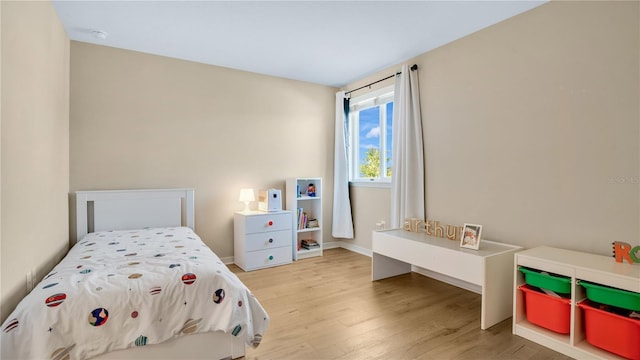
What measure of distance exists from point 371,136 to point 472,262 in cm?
234

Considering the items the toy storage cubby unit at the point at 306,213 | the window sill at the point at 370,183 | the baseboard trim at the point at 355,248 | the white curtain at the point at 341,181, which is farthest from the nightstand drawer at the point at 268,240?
the window sill at the point at 370,183

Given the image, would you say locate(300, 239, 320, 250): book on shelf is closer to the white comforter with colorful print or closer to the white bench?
the white bench

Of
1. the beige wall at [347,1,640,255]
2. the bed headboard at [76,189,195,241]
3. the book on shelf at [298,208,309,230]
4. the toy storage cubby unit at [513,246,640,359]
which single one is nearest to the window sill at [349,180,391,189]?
the beige wall at [347,1,640,255]

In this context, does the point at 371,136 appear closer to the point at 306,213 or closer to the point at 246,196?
the point at 306,213

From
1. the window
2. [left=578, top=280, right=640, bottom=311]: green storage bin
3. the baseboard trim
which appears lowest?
the baseboard trim

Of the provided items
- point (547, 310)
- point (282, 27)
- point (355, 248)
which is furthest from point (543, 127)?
point (355, 248)

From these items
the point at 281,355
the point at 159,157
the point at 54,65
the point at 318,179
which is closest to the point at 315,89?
the point at 318,179

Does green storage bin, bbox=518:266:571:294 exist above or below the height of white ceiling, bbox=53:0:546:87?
below

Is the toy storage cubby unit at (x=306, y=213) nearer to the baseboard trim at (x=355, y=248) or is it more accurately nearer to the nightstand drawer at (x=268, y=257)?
the nightstand drawer at (x=268, y=257)

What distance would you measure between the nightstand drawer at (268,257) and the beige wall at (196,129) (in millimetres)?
432

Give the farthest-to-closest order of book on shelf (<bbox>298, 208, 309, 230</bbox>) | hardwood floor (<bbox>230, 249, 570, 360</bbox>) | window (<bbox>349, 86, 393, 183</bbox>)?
1. book on shelf (<bbox>298, 208, 309, 230</bbox>)
2. window (<bbox>349, 86, 393, 183</bbox>)
3. hardwood floor (<bbox>230, 249, 570, 360</bbox>)

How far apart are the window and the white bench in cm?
118

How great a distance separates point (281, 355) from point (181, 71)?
10.1 feet

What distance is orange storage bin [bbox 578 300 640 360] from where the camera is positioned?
65.0 inches
